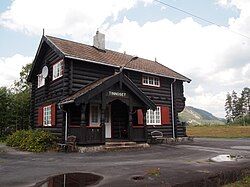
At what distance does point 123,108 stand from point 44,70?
21.8 feet

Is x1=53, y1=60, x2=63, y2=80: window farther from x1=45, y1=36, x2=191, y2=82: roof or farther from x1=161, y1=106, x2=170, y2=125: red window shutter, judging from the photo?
x1=161, y1=106, x2=170, y2=125: red window shutter

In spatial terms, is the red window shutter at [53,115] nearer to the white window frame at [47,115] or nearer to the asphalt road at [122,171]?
the white window frame at [47,115]

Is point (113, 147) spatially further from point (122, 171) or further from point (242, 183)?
point (242, 183)

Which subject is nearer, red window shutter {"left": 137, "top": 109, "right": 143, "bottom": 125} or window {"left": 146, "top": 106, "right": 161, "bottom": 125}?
red window shutter {"left": 137, "top": 109, "right": 143, "bottom": 125}

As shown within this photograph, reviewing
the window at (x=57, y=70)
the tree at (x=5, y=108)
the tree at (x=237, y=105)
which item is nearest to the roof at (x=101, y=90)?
the window at (x=57, y=70)

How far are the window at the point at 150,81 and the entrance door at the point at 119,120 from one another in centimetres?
301

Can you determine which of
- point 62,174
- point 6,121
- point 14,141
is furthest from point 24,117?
point 62,174

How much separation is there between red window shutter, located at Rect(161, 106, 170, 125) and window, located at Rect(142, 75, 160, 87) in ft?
6.69

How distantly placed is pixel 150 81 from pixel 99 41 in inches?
210

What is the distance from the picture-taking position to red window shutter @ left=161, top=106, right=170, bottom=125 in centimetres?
2249

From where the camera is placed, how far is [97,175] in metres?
8.82

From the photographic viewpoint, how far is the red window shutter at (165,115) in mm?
22486

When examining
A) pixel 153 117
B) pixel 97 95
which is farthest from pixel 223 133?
pixel 97 95

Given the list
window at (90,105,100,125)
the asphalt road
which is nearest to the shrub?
window at (90,105,100,125)
